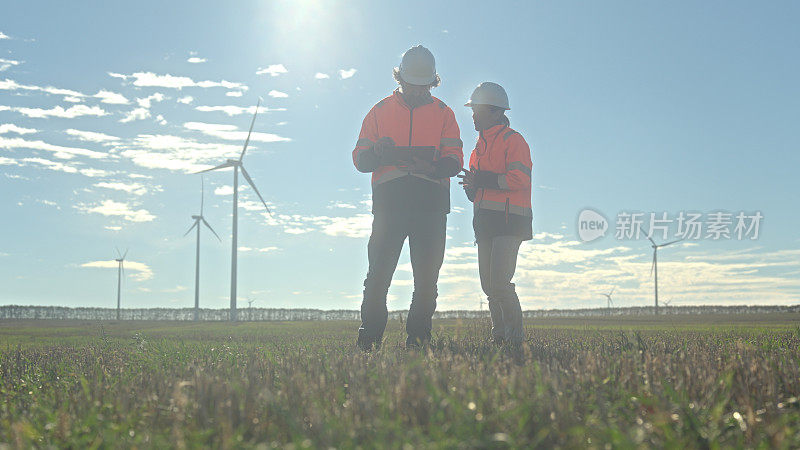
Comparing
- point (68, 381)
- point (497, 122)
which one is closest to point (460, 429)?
point (68, 381)

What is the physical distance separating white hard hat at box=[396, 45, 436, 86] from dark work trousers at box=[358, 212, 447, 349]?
4.67 ft

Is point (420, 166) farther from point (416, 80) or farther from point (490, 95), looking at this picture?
point (490, 95)

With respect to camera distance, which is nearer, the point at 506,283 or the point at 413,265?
the point at 413,265

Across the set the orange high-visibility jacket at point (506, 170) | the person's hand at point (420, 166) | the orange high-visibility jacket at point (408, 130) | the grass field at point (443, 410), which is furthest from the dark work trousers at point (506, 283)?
the grass field at point (443, 410)

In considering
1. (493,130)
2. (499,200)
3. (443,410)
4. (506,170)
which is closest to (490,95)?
(493,130)

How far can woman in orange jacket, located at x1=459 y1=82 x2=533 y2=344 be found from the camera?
7469mm

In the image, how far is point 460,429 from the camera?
234 cm

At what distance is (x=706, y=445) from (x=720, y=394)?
84 cm

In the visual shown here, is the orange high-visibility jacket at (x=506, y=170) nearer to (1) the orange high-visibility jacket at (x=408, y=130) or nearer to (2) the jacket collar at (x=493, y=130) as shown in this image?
(2) the jacket collar at (x=493, y=130)

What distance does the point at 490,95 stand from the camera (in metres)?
7.85

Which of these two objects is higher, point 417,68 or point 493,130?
point 417,68

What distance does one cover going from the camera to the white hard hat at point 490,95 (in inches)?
309

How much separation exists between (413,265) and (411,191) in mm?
820

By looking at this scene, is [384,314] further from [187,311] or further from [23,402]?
[187,311]
